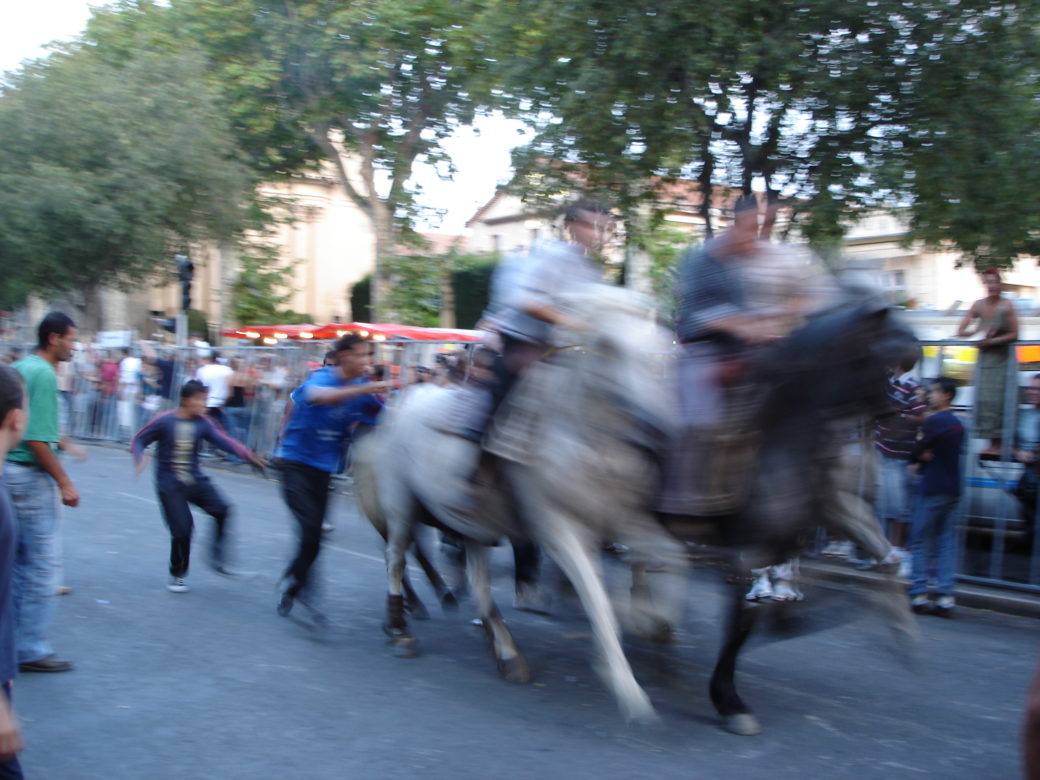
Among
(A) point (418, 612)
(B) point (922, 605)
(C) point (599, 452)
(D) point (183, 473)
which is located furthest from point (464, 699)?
(B) point (922, 605)

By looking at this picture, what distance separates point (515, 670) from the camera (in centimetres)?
617

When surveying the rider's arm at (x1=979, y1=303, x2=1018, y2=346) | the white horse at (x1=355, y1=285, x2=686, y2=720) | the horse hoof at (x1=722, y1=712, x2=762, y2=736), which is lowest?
the horse hoof at (x1=722, y1=712, x2=762, y2=736)

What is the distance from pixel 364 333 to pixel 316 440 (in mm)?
14289

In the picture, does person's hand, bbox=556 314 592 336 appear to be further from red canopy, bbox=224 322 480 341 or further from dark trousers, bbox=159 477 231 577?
red canopy, bbox=224 322 480 341

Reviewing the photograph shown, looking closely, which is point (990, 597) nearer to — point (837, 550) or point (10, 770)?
point (837, 550)

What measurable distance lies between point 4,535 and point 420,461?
3659mm

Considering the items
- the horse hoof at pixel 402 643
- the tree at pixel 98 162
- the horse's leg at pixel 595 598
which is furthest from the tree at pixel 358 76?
the horse's leg at pixel 595 598

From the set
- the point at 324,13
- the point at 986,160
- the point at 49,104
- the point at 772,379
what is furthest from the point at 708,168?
the point at 49,104

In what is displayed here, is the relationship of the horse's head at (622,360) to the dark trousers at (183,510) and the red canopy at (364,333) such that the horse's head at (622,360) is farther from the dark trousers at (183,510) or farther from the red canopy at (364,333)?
the red canopy at (364,333)

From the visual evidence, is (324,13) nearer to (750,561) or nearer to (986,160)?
(986,160)

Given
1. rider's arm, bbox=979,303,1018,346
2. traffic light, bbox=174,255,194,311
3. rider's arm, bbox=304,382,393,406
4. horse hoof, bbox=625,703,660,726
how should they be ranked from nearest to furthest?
1. horse hoof, bbox=625,703,660,726
2. rider's arm, bbox=304,382,393,406
3. rider's arm, bbox=979,303,1018,346
4. traffic light, bbox=174,255,194,311

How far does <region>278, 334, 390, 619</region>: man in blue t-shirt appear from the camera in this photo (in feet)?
23.1

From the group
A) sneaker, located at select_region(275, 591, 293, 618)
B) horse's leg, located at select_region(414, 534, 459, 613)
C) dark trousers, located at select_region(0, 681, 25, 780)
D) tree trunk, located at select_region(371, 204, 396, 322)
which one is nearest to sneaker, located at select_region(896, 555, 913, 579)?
horse's leg, located at select_region(414, 534, 459, 613)

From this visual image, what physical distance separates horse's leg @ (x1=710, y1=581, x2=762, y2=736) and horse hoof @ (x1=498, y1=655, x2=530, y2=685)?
4.03ft
